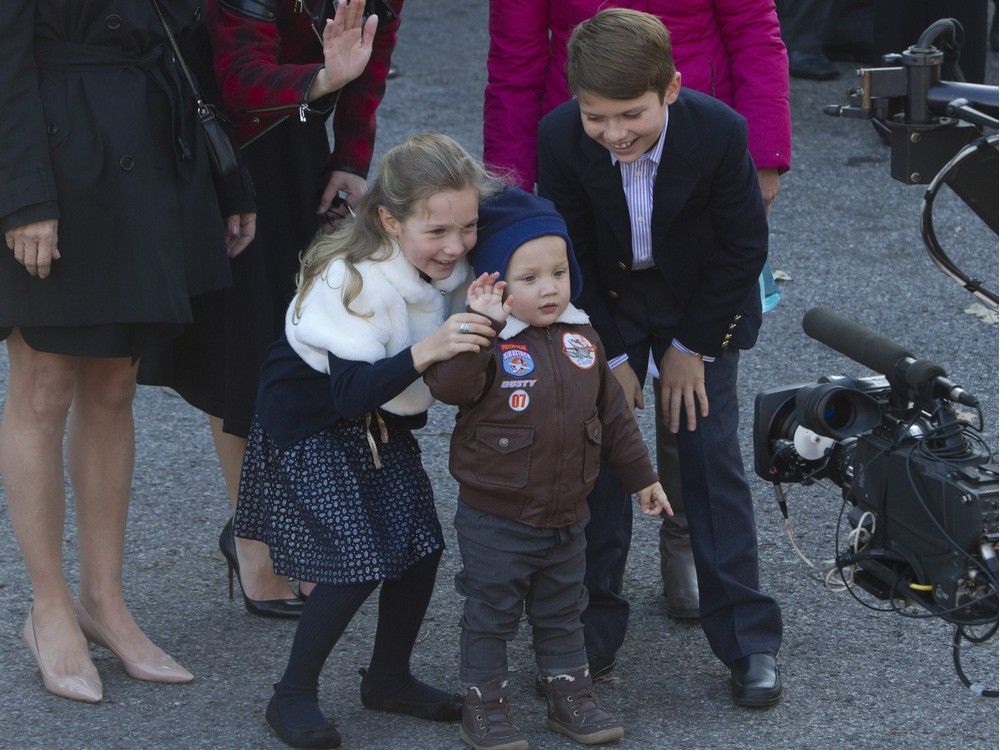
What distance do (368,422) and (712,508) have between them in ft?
2.51

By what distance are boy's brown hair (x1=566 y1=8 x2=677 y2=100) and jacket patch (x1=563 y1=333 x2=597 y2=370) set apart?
46 cm

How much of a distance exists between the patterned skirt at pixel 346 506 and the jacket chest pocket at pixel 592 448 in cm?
35

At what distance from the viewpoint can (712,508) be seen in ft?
10.8

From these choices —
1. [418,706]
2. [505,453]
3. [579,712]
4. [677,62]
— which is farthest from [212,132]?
[579,712]

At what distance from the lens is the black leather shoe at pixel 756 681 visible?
3.23 m

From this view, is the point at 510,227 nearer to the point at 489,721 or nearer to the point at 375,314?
the point at 375,314

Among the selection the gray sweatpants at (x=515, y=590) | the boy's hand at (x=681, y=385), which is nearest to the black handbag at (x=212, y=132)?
the gray sweatpants at (x=515, y=590)

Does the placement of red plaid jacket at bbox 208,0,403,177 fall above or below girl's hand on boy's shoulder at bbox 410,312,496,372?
above

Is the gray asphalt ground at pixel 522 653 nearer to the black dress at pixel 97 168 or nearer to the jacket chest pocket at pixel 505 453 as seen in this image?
the jacket chest pocket at pixel 505 453

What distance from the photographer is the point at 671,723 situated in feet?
10.5

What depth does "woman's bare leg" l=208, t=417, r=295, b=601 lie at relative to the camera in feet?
12.0

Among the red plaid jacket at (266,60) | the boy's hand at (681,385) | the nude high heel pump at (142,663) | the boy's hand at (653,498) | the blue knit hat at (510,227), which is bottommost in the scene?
the nude high heel pump at (142,663)

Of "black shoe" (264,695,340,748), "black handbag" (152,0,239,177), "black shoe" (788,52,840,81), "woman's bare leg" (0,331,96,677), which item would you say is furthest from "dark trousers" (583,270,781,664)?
"black shoe" (788,52,840,81)

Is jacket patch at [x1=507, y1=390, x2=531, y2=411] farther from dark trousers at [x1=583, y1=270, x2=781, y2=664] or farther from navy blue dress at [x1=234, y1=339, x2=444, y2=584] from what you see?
dark trousers at [x1=583, y1=270, x2=781, y2=664]
